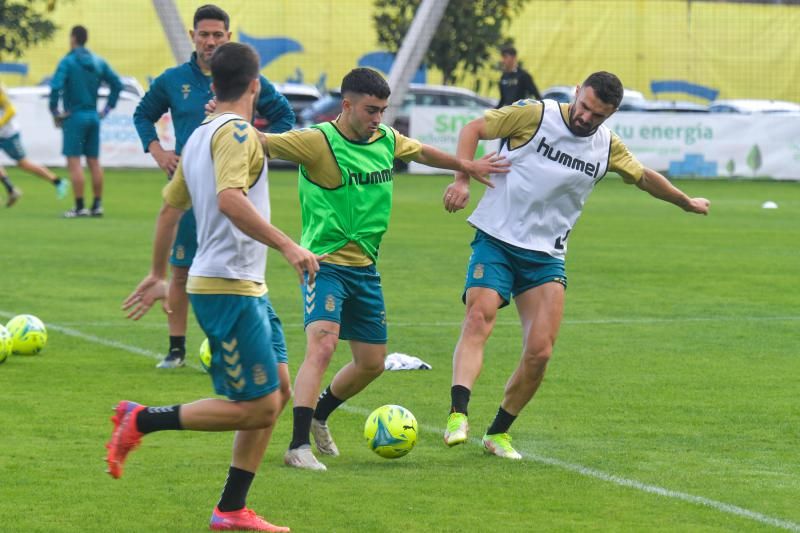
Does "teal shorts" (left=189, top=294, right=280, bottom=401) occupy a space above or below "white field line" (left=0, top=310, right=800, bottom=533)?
above

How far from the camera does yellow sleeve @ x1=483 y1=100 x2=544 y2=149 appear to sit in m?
8.27

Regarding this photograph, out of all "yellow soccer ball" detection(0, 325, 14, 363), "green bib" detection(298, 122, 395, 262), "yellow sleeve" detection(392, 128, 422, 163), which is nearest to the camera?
"green bib" detection(298, 122, 395, 262)

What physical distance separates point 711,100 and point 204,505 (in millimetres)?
38705

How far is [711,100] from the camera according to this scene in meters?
43.9

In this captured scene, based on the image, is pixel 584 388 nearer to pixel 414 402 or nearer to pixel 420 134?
pixel 414 402

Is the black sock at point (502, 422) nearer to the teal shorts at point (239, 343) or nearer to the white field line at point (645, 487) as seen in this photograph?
the white field line at point (645, 487)

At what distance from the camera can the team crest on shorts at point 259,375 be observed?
6.10 meters

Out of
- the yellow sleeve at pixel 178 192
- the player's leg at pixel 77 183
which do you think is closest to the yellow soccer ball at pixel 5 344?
the yellow sleeve at pixel 178 192

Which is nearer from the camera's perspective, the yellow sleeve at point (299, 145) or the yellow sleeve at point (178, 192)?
the yellow sleeve at point (178, 192)

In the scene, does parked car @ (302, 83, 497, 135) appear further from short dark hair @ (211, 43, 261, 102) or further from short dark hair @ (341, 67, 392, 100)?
short dark hair @ (211, 43, 261, 102)

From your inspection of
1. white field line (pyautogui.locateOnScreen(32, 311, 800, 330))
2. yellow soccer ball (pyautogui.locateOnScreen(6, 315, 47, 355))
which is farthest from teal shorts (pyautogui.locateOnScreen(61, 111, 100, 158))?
Result: yellow soccer ball (pyautogui.locateOnScreen(6, 315, 47, 355))

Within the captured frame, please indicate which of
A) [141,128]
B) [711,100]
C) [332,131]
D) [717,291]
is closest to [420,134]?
[711,100]

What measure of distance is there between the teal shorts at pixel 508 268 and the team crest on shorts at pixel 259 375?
2.27 meters

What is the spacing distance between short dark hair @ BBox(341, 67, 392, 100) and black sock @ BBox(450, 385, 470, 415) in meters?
1.49
